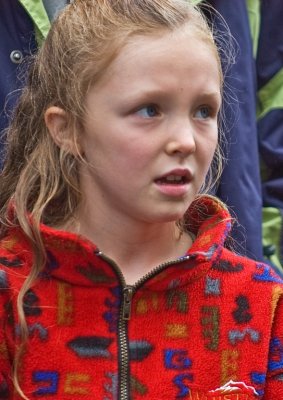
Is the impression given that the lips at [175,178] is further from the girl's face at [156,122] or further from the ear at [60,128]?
the ear at [60,128]

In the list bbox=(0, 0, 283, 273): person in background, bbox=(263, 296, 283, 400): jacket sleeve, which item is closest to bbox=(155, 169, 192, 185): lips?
bbox=(263, 296, 283, 400): jacket sleeve

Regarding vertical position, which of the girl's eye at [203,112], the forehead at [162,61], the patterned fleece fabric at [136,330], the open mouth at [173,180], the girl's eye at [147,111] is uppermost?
the forehead at [162,61]

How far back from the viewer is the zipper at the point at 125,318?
1446 mm

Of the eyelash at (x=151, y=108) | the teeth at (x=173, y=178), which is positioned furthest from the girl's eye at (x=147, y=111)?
the teeth at (x=173, y=178)

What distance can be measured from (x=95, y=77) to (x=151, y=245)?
0.31 metres

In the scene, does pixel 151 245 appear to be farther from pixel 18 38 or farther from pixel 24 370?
pixel 18 38

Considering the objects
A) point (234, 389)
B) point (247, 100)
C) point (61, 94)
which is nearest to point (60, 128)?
point (61, 94)

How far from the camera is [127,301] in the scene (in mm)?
1481

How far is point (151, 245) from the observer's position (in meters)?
1.58

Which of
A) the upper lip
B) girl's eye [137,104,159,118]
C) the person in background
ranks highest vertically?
the person in background

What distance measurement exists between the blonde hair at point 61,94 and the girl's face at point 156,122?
0.04 m

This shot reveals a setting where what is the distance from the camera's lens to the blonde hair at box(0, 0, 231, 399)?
1.49 m

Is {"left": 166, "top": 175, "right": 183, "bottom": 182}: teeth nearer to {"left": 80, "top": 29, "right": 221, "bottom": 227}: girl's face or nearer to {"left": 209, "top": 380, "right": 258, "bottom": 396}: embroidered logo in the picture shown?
{"left": 80, "top": 29, "right": 221, "bottom": 227}: girl's face

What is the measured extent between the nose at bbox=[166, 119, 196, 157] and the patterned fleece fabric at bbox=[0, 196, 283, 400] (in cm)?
19
